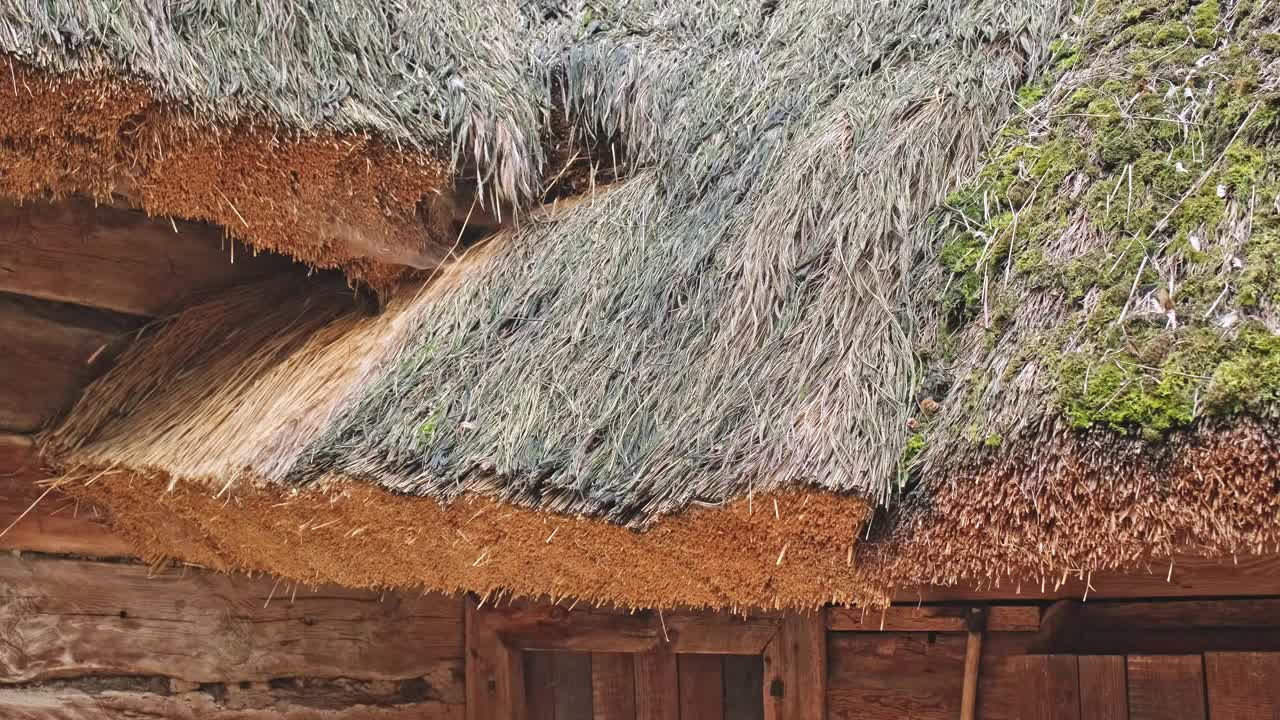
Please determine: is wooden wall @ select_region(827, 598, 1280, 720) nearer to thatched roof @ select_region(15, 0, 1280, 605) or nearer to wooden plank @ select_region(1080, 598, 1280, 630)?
wooden plank @ select_region(1080, 598, 1280, 630)

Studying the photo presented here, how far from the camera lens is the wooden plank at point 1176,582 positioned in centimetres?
254

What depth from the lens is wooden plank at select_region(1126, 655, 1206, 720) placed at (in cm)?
250

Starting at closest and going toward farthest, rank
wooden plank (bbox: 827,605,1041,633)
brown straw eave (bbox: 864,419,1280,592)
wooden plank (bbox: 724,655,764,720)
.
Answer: brown straw eave (bbox: 864,419,1280,592)
wooden plank (bbox: 827,605,1041,633)
wooden plank (bbox: 724,655,764,720)

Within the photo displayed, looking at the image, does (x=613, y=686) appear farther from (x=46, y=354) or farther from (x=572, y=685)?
(x=46, y=354)

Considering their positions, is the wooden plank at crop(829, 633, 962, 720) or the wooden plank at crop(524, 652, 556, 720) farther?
the wooden plank at crop(524, 652, 556, 720)

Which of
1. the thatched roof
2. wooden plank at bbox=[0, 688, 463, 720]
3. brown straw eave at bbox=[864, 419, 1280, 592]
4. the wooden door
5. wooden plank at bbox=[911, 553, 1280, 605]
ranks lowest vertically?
wooden plank at bbox=[0, 688, 463, 720]

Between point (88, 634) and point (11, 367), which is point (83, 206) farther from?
point (88, 634)

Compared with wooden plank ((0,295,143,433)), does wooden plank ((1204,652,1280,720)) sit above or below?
below

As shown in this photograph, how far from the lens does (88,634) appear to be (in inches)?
127

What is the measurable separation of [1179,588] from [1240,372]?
1.06 metres

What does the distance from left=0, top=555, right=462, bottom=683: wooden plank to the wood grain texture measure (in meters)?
1.91

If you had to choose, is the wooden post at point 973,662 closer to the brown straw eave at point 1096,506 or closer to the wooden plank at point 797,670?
the wooden plank at point 797,670

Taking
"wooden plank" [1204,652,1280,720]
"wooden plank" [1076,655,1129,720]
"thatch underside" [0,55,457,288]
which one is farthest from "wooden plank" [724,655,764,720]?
"thatch underside" [0,55,457,288]

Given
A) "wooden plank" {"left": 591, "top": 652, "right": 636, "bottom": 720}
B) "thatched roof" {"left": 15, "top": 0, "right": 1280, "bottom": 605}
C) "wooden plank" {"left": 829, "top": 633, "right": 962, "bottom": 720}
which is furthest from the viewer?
"wooden plank" {"left": 591, "top": 652, "right": 636, "bottom": 720}
